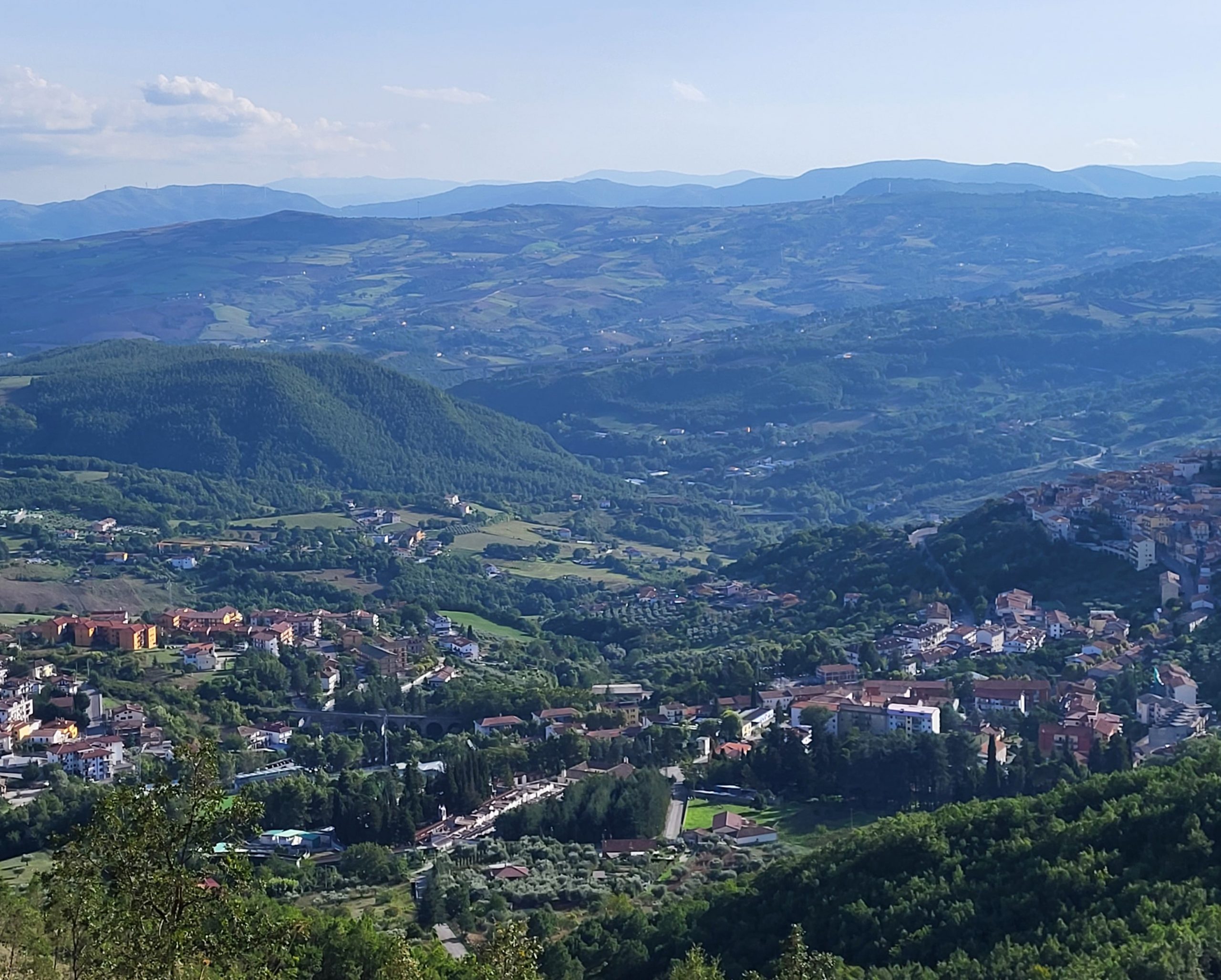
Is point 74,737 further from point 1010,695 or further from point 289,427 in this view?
point 289,427

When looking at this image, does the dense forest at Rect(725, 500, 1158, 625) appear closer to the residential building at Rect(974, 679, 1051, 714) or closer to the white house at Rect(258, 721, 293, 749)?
the residential building at Rect(974, 679, 1051, 714)

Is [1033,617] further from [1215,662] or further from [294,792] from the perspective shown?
[294,792]

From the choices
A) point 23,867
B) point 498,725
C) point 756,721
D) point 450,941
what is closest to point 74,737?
point 498,725

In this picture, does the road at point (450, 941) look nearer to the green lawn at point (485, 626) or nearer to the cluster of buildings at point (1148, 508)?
the cluster of buildings at point (1148, 508)

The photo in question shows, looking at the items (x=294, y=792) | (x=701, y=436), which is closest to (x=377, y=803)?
(x=294, y=792)

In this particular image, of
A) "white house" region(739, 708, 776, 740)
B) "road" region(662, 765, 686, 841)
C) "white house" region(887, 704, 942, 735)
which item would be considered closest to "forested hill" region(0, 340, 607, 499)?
"white house" region(739, 708, 776, 740)

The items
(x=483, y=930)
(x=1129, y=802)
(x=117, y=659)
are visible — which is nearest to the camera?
(x=1129, y=802)
